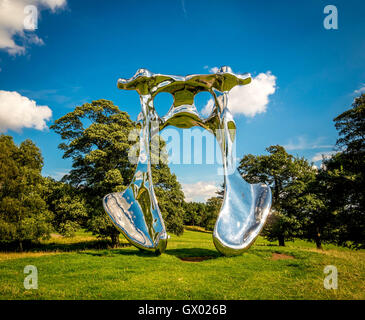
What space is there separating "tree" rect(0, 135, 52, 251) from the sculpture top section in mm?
9578

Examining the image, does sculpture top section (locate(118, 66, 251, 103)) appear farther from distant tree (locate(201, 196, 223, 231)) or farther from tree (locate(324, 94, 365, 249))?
distant tree (locate(201, 196, 223, 231))

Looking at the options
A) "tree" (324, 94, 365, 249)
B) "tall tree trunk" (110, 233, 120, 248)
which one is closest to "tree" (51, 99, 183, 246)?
"tall tree trunk" (110, 233, 120, 248)

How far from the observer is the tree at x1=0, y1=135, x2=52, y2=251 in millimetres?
12570

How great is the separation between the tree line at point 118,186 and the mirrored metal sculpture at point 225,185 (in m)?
4.76

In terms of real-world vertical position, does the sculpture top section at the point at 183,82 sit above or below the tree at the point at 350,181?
above

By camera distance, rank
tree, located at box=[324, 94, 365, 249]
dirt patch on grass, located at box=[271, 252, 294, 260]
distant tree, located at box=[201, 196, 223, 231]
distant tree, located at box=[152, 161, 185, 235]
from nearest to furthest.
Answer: dirt patch on grass, located at box=[271, 252, 294, 260], tree, located at box=[324, 94, 365, 249], distant tree, located at box=[152, 161, 185, 235], distant tree, located at box=[201, 196, 223, 231]

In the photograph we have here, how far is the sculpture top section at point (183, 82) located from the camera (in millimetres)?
7960

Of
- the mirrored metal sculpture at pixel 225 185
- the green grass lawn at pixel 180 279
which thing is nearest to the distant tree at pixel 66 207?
the green grass lawn at pixel 180 279

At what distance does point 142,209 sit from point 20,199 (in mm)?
10010

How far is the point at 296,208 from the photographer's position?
14.0 m

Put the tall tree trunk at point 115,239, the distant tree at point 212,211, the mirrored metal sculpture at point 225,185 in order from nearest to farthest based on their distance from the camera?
1. the mirrored metal sculpture at point 225,185
2. the tall tree trunk at point 115,239
3. the distant tree at point 212,211

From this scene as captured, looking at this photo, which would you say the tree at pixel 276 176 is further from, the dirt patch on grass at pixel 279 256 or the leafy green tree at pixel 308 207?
the dirt patch on grass at pixel 279 256

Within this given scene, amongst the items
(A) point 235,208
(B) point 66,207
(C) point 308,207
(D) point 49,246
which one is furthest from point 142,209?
(D) point 49,246

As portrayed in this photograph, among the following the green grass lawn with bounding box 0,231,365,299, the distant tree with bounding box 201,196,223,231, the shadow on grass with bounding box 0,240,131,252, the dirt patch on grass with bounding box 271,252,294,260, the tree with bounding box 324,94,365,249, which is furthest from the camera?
the distant tree with bounding box 201,196,223,231
